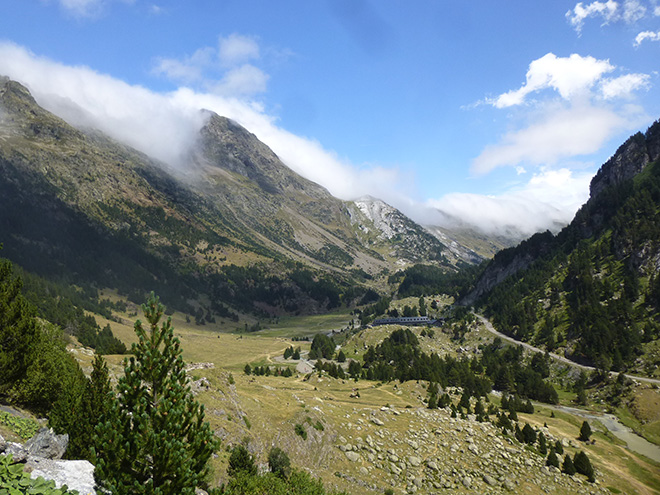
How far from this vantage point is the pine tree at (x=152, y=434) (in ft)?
45.8

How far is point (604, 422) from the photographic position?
273ft

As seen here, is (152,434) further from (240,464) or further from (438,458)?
(438,458)

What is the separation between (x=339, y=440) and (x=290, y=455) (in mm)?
8496

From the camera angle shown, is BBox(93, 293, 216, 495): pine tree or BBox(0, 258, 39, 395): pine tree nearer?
BBox(93, 293, 216, 495): pine tree

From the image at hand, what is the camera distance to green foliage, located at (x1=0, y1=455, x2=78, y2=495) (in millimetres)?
10461

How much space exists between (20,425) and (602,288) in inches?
6852

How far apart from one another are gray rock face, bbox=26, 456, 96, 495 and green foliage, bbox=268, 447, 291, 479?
821 inches

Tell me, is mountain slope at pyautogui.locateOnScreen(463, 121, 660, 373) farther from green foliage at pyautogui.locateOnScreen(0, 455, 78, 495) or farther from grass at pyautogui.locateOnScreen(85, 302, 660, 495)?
green foliage at pyautogui.locateOnScreen(0, 455, 78, 495)

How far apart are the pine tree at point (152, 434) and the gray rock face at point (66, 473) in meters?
2.05

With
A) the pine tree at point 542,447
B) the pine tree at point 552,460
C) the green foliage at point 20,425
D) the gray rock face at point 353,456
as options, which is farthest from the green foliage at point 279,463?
the pine tree at point 542,447

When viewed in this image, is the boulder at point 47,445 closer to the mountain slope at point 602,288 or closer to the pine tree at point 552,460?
the pine tree at point 552,460

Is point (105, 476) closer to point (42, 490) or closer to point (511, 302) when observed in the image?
point (42, 490)

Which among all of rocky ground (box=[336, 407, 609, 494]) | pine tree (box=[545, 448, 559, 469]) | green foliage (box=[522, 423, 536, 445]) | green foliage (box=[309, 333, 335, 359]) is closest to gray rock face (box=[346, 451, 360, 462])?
rocky ground (box=[336, 407, 609, 494])

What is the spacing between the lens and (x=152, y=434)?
1392 centimetres
